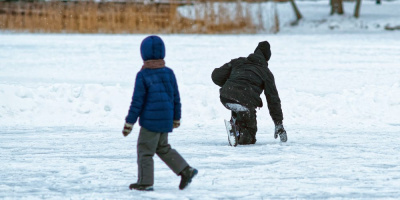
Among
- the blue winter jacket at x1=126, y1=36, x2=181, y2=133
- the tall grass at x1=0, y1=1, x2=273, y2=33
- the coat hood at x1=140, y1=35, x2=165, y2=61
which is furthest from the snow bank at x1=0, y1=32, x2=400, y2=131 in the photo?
the coat hood at x1=140, y1=35, x2=165, y2=61

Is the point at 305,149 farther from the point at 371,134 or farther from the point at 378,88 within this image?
the point at 378,88

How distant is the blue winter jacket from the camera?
5.36 meters

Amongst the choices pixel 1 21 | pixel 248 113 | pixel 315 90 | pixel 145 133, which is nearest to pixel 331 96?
pixel 315 90

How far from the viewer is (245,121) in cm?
820

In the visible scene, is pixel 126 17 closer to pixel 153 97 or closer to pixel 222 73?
pixel 222 73

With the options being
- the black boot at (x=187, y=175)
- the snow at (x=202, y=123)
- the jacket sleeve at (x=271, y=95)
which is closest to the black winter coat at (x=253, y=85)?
the jacket sleeve at (x=271, y=95)

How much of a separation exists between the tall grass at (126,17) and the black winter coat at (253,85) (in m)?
15.1

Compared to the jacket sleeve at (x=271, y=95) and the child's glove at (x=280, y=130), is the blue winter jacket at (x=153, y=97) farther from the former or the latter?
the child's glove at (x=280, y=130)

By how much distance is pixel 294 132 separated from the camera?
31.3 feet

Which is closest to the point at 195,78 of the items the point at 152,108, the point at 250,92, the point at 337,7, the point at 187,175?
the point at 250,92

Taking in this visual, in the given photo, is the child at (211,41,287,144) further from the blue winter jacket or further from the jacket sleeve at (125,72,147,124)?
the jacket sleeve at (125,72,147,124)

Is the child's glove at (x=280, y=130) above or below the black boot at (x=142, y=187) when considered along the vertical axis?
below

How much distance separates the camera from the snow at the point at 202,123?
600 centimetres

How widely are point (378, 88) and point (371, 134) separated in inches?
119
